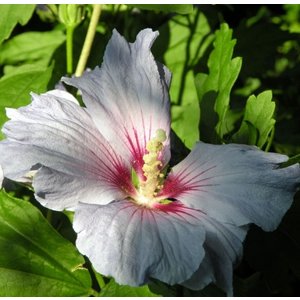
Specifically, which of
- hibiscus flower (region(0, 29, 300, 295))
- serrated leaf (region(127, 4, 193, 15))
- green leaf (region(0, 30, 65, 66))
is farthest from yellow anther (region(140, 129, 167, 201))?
green leaf (region(0, 30, 65, 66))

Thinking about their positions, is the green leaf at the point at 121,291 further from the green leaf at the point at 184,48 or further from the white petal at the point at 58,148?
the green leaf at the point at 184,48

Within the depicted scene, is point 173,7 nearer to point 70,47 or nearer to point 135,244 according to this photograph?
point 70,47

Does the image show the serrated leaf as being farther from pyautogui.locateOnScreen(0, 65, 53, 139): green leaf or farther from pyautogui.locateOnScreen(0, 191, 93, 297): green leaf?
pyautogui.locateOnScreen(0, 191, 93, 297): green leaf

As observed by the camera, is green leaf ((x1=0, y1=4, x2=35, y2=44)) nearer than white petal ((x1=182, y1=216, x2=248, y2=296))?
No

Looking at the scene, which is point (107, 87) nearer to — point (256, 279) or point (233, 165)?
point (233, 165)

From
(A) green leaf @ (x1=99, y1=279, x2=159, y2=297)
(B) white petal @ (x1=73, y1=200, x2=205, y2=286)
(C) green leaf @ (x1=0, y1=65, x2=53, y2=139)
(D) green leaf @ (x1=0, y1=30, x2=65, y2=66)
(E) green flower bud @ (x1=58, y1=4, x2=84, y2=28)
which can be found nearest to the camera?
(B) white petal @ (x1=73, y1=200, x2=205, y2=286)

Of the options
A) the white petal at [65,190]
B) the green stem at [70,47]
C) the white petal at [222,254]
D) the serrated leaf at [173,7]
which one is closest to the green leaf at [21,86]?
the green stem at [70,47]
